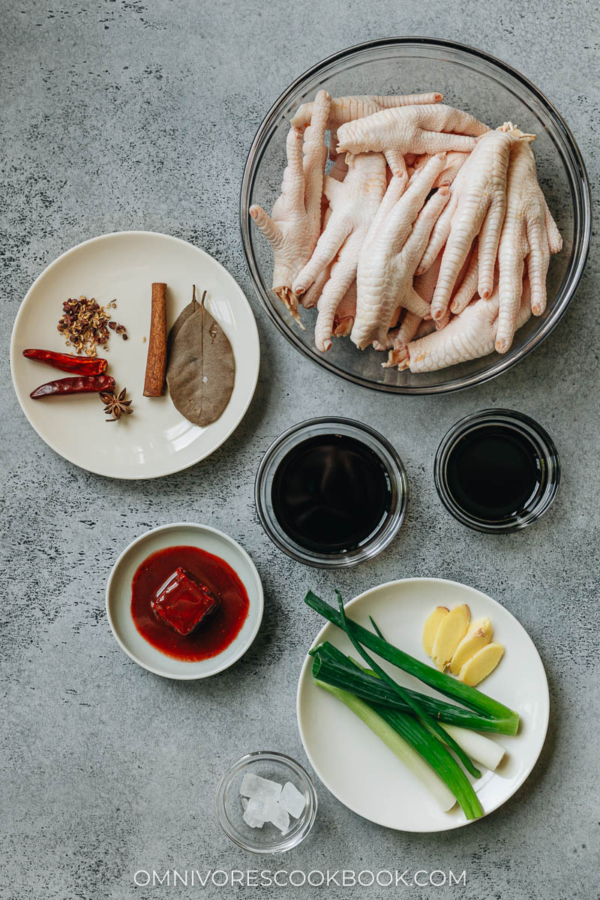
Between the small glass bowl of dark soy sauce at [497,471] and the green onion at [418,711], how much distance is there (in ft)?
1.04

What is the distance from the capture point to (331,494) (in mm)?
1276

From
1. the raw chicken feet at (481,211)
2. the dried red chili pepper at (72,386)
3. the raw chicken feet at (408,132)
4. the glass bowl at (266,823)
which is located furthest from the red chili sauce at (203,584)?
the raw chicken feet at (408,132)

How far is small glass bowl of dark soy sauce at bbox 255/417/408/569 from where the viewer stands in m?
1.27

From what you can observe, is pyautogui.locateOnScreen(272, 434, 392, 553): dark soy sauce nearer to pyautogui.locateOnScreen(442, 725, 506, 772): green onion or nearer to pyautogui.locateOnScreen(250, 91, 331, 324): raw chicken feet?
pyautogui.locateOnScreen(250, 91, 331, 324): raw chicken feet

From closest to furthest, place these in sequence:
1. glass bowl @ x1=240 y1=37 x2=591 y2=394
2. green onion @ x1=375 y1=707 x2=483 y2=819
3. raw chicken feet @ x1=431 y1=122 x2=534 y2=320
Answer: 1. raw chicken feet @ x1=431 y1=122 x2=534 y2=320
2. glass bowl @ x1=240 y1=37 x2=591 y2=394
3. green onion @ x1=375 y1=707 x2=483 y2=819

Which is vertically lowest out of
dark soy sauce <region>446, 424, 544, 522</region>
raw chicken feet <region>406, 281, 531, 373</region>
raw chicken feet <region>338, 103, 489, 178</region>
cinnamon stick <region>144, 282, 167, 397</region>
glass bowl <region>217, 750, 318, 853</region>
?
glass bowl <region>217, 750, 318, 853</region>

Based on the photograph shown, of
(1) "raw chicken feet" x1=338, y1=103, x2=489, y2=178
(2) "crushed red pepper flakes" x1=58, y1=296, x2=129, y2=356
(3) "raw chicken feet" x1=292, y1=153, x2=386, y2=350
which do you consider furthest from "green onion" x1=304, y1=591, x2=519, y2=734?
(1) "raw chicken feet" x1=338, y1=103, x2=489, y2=178

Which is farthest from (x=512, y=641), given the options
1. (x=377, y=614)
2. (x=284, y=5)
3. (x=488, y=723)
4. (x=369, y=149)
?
(x=284, y=5)

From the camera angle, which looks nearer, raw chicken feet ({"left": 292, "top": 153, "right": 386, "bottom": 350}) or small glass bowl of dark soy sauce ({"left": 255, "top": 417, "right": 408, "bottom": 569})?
raw chicken feet ({"left": 292, "top": 153, "right": 386, "bottom": 350})

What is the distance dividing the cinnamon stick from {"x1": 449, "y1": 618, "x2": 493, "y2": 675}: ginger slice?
0.80 metres

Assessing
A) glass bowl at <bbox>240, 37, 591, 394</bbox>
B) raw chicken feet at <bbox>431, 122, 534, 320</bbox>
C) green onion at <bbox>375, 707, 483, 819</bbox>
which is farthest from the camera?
green onion at <bbox>375, 707, 483, 819</bbox>

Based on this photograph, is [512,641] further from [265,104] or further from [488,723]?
[265,104]

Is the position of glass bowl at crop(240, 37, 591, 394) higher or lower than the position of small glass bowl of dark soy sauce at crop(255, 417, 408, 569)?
higher

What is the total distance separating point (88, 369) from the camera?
1246 mm
